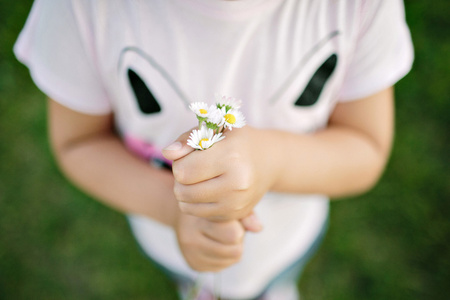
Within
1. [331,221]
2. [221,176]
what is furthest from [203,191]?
[331,221]

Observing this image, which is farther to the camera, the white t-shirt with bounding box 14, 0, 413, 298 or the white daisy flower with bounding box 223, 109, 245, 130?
the white t-shirt with bounding box 14, 0, 413, 298

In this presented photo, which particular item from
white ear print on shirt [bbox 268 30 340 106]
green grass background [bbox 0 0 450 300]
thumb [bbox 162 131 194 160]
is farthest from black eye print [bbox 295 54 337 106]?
green grass background [bbox 0 0 450 300]

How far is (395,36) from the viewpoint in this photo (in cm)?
61

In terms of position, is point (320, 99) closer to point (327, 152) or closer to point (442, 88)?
point (327, 152)

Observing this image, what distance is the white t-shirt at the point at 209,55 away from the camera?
1.85 ft

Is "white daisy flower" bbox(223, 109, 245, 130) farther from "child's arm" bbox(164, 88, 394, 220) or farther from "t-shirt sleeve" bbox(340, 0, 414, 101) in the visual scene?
"t-shirt sleeve" bbox(340, 0, 414, 101)

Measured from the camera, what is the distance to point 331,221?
136cm

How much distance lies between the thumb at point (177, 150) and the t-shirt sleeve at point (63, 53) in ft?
0.78

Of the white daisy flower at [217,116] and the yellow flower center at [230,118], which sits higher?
the white daisy flower at [217,116]

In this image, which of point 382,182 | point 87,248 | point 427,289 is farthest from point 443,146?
point 87,248

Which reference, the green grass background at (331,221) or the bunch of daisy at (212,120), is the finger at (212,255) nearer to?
the bunch of daisy at (212,120)

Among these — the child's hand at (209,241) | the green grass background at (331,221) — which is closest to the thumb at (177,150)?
the child's hand at (209,241)

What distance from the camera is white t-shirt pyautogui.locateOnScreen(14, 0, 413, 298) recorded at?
56 cm

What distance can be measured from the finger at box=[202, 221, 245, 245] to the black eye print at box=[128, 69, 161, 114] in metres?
0.19
